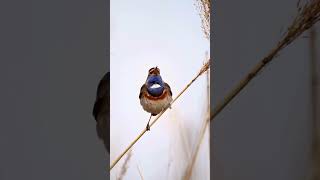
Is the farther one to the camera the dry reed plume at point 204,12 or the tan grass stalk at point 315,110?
the tan grass stalk at point 315,110

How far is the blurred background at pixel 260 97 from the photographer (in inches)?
73.9

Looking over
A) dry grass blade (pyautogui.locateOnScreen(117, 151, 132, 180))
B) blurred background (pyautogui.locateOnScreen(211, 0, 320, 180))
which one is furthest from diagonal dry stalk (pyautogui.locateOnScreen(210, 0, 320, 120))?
dry grass blade (pyautogui.locateOnScreen(117, 151, 132, 180))

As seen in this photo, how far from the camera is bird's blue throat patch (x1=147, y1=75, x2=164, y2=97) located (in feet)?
5.74

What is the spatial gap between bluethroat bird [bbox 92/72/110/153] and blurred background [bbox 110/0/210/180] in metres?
0.02

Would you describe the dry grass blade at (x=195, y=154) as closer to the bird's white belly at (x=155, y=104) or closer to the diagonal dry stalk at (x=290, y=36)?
the diagonal dry stalk at (x=290, y=36)

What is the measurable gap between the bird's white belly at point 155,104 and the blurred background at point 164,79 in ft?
0.08

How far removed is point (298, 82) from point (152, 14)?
78cm

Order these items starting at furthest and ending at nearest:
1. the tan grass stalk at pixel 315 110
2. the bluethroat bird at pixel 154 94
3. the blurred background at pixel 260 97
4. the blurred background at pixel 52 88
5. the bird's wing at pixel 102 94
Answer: the tan grass stalk at pixel 315 110 → the blurred background at pixel 260 97 → the bluethroat bird at pixel 154 94 → the bird's wing at pixel 102 94 → the blurred background at pixel 52 88

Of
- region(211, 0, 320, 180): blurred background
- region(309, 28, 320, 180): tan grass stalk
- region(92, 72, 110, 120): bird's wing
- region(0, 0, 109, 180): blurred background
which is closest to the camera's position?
region(0, 0, 109, 180): blurred background

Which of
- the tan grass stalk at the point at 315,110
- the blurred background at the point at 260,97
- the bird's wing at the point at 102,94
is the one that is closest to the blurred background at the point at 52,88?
the bird's wing at the point at 102,94

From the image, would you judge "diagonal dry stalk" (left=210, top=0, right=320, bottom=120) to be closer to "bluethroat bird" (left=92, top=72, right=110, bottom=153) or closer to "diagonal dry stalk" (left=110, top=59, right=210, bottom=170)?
"diagonal dry stalk" (left=110, top=59, right=210, bottom=170)

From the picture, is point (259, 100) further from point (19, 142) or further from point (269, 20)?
point (19, 142)

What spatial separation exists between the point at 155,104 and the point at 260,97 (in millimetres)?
503

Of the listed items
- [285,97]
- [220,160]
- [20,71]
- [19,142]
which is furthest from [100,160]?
[285,97]
